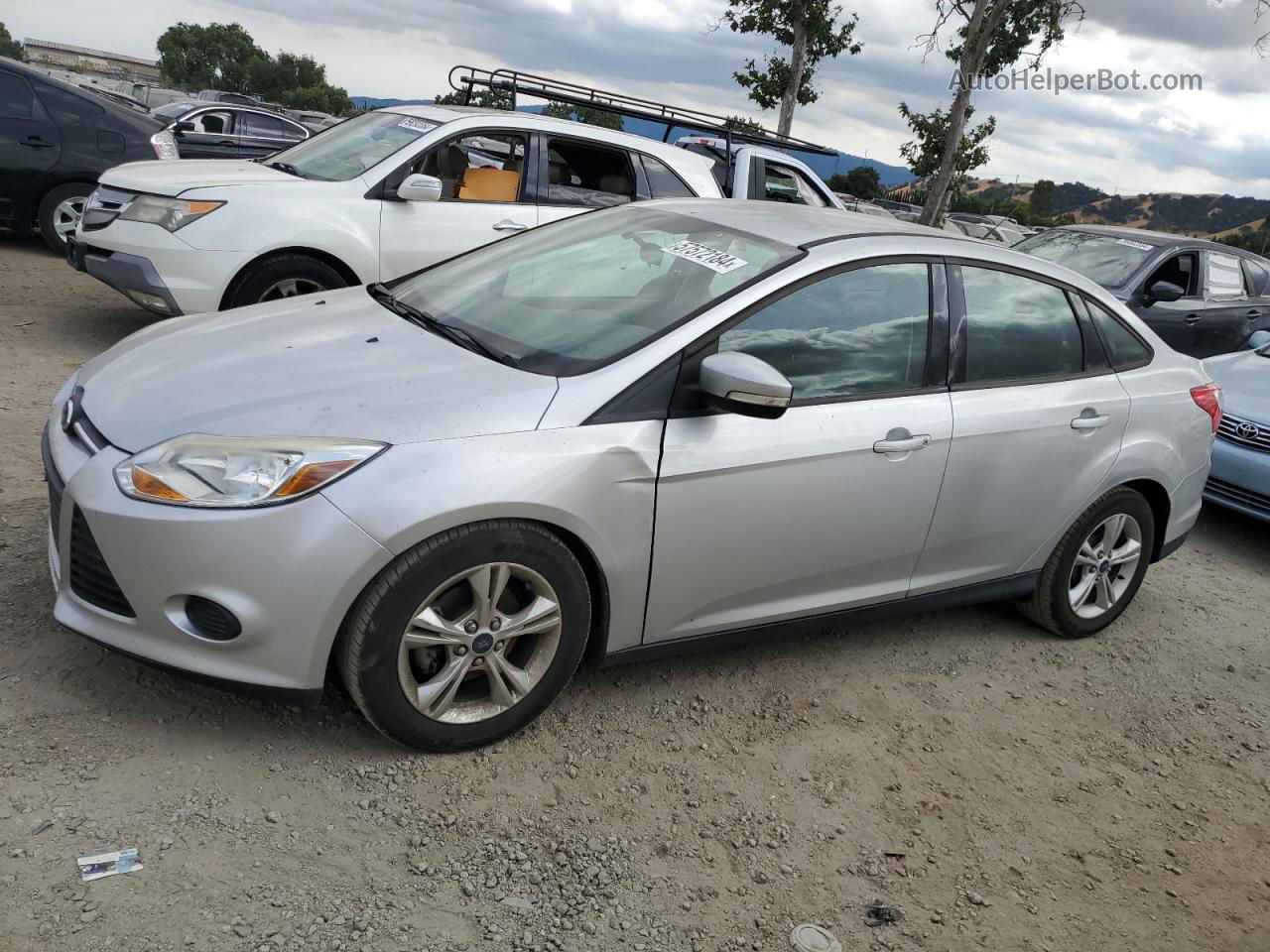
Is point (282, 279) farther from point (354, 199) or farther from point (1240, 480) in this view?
point (1240, 480)

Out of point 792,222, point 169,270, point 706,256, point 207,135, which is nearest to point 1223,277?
point 792,222

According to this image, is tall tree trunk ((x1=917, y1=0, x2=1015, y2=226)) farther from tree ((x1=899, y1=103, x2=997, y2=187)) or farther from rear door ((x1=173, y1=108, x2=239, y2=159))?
rear door ((x1=173, y1=108, x2=239, y2=159))

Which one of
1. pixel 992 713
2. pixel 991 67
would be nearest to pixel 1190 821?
pixel 992 713

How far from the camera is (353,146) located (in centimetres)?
721

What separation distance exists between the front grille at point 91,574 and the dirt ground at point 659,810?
1.29 feet

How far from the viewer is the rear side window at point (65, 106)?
362 inches

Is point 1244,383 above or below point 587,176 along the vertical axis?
below

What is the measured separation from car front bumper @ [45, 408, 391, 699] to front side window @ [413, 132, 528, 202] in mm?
4625

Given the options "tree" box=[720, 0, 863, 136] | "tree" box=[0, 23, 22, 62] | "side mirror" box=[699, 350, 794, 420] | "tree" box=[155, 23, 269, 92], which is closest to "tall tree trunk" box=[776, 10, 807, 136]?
"tree" box=[720, 0, 863, 136]

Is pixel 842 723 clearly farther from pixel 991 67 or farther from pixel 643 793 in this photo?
pixel 991 67

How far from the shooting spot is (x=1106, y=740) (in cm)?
386

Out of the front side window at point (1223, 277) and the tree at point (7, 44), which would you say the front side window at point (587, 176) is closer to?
the front side window at point (1223, 277)

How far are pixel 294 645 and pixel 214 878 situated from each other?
57cm

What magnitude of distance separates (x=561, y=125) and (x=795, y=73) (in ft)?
53.5
